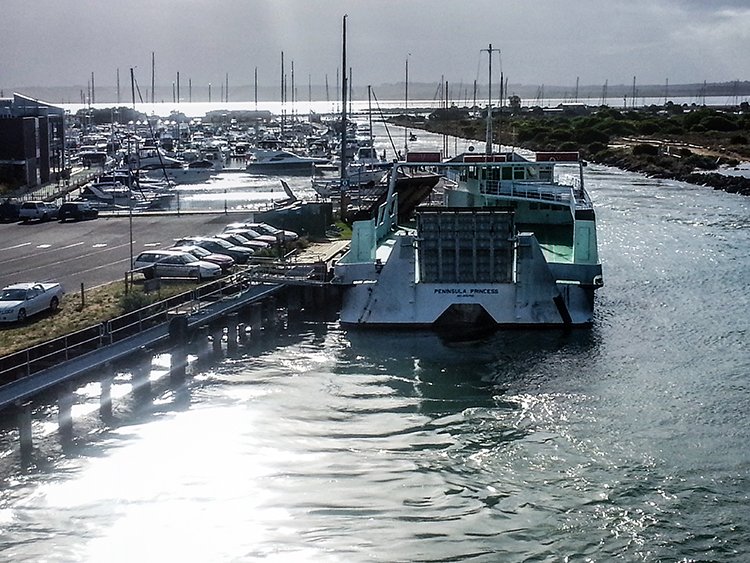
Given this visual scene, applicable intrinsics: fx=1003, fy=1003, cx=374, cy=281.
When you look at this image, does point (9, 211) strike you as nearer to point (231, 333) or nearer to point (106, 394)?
point (231, 333)

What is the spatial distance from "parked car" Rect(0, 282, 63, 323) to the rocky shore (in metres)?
56.5

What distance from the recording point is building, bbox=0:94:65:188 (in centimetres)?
6328

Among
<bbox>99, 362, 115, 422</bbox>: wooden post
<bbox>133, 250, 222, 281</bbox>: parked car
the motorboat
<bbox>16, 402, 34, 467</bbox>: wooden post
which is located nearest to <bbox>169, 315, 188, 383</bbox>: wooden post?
<bbox>99, 362, 115, 422</bbox>: wooden post

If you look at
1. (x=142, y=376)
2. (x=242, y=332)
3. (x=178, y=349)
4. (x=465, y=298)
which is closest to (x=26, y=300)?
(x=178, y=349)

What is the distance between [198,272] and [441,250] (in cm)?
832

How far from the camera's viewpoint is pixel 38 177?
6750 centimetres

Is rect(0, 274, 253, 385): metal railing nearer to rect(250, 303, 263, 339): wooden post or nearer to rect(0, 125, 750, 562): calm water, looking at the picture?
rect(250, 303, 263, 339): wooden post

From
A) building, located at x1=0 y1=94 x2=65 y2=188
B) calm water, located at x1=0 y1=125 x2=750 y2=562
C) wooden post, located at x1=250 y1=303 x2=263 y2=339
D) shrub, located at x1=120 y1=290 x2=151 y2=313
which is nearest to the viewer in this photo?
calm water, located at x1=0 y1=125 x2=750 y2=562

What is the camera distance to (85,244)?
136 feet

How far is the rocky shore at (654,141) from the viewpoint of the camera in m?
88.9

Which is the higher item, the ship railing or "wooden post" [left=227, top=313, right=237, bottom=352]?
the ship railing

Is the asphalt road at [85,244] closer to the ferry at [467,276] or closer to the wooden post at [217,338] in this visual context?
the wooden post at [217,338]

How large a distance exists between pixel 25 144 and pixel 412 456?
5079 cm

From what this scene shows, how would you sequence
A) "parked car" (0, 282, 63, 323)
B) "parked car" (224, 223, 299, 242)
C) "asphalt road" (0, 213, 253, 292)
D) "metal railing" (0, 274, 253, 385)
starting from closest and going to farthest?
"metal railing" (0, 274, 253, 385)
"parked car" (0, 282, 63, 323)
"asphalt road" (0, 213, 253, 292)
"parked car" (224, 223, 299, 242)
